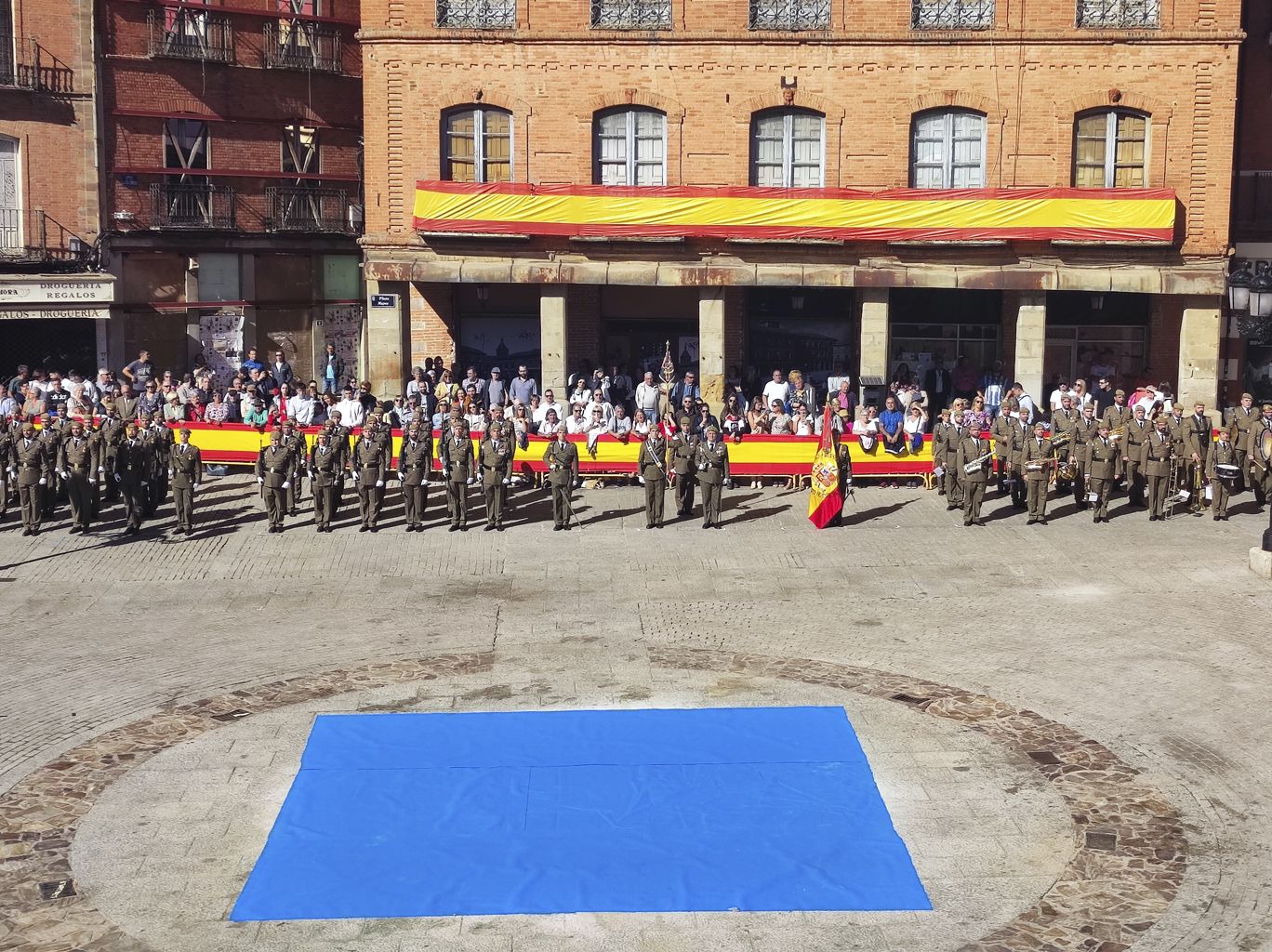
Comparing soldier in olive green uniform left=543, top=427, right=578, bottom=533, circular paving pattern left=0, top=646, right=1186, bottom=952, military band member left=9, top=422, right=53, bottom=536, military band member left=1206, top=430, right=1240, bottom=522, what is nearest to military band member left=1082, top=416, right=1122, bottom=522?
military band member left=1206, top=430, right=1240, bottom=522

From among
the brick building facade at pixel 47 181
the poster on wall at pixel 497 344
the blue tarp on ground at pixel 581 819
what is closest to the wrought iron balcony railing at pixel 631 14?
the poster on wall at pixel 497 344

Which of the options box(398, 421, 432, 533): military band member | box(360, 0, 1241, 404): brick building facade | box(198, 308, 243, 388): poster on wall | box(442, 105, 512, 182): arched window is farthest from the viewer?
box(198, 308, 243, 388): poster on wall

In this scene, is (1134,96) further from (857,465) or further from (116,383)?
(116,383)

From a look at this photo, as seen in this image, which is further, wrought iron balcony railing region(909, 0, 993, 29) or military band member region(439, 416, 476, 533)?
wrought iron balcony railing region(909, 0, 993, 29)

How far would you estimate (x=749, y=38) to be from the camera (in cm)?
3347

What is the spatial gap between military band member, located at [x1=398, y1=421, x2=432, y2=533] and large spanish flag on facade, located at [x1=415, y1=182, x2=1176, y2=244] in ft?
28.3

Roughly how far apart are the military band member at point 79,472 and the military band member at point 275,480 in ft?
8.48

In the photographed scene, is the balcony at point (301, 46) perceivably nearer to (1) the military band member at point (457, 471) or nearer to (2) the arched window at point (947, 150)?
(2) the arched window at point (947, 150)

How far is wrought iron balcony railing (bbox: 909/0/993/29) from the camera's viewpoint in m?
33.3

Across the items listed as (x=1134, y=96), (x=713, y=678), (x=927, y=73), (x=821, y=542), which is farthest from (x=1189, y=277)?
(x=713, y=678)

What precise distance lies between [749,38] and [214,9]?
1199cm

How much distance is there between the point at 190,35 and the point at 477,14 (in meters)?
7.20

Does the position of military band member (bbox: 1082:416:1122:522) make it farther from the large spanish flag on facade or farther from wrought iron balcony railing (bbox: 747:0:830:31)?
wrought iron balcony railing (bbox: 747:0:830:31)

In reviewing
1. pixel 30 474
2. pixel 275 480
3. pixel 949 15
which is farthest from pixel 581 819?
pixel 949 15
